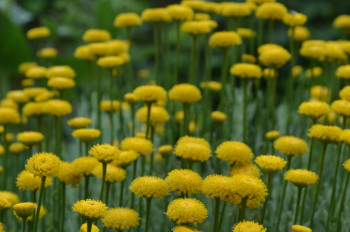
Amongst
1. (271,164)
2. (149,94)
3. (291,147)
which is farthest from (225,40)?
(271,164)

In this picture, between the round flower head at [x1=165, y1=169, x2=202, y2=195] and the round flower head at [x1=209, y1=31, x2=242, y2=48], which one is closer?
the round flower head at [x1=165, y1=169, x2=202, y2=195]

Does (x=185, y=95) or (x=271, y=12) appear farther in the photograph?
(x=271, y=12)

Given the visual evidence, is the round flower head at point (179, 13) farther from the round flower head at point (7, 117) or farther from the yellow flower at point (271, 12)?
the round flower head at point (7, 117)

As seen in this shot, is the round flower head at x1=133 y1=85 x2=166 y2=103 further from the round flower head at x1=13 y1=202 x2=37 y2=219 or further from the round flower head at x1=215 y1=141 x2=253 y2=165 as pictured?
the round flower head at x1=13 y1=202 x2=37 y2=219

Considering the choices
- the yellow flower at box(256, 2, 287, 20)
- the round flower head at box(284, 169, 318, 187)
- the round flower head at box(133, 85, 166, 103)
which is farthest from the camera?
the yellow flower at box(256, 2, 287, 20)

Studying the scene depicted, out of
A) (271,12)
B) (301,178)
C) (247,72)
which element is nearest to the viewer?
(301,178)

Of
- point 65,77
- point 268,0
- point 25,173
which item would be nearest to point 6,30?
point 65,77

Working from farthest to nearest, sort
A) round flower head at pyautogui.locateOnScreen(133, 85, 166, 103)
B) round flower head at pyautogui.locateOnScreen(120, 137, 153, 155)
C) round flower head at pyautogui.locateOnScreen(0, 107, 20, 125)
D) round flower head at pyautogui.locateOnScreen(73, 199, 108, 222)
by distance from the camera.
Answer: round flower head at pyautogui.locateOnScreen(0, 107, 20, 125), round flower head at pyautogui.locateOnScreen(133, 85, 166, 103), round flower head at pyautogui.locateOnScreen(120, 137, 153, 155), round flower head at pyautogui.locateOnScreen(73, 199, 108, 222)

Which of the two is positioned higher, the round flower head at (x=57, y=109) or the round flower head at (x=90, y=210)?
the round flower head at (x=57, y=109)

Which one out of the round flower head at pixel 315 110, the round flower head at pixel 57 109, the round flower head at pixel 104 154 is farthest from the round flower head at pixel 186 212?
the round flower head at pixel 57 109

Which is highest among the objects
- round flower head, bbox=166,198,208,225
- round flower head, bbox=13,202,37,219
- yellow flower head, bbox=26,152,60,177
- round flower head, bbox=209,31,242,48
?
round flower head, bbox=209,31,242,48

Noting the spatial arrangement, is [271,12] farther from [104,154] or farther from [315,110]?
[104,154]

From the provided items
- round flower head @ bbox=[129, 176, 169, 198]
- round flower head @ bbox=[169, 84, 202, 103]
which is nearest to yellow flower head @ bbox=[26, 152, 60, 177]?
round flower head @ bbox=[129, 176, 169, 198]

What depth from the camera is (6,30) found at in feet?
11.2
